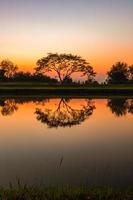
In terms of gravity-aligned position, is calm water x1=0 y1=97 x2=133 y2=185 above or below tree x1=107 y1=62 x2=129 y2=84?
below

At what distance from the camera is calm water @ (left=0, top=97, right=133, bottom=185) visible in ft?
38.0

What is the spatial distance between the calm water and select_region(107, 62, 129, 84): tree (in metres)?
87.6

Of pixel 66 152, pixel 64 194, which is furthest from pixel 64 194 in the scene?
pixel 66 152

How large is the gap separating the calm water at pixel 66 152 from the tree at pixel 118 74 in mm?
87592

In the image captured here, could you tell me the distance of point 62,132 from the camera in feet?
69.7

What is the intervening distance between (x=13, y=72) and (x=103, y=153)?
4928 inches

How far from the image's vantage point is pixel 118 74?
4542 inches

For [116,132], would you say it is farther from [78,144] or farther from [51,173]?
[51,173]

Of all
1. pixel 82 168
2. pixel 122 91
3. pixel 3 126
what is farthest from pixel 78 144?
pixel 122 91

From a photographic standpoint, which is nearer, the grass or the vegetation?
the grass

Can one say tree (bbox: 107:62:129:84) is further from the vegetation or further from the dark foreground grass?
the dark foreground grass

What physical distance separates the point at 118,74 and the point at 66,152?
101328 mm

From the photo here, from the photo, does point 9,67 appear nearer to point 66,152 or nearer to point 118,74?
point 118,74

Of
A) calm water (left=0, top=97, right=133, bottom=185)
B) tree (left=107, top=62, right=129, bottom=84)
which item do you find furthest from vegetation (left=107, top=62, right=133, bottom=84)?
calm water (left=0, top=97, right=133, bottom=185)
